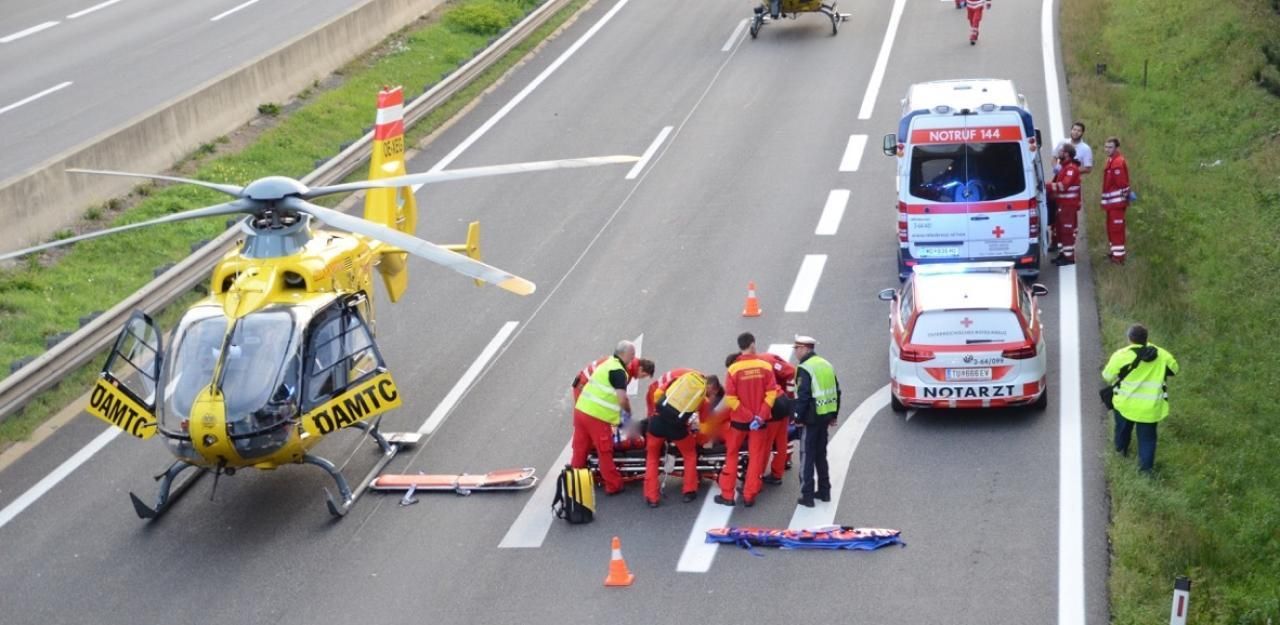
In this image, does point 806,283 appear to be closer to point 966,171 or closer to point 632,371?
point 966,171

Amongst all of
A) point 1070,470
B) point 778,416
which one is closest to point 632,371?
point 778,416

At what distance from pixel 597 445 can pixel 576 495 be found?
2.24 ft

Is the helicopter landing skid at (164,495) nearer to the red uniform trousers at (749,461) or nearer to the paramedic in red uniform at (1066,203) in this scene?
the red uniform trousers at (749,461)

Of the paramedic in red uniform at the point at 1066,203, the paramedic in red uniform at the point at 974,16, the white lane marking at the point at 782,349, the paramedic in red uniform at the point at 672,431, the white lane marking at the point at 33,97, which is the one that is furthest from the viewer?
the paramedic in red uniform at the point at 974,16

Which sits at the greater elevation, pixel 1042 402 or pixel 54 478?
pixel 1042 402

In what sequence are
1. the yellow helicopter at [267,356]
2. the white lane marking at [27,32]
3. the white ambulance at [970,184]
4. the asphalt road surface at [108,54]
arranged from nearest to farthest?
the yellow helicopter at [267,356]
the white ambulance at [970,184]
the asphalt road surface at [108,54]
the white lane marking at [27,32]

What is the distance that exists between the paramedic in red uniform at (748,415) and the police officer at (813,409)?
13.1 inches

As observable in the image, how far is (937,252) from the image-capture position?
812 inches

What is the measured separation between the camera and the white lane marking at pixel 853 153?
2627 cm

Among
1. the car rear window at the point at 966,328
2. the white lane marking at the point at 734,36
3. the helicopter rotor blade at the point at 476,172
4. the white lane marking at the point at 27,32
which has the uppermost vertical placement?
the helicopter rotor blade at the point at 476,172

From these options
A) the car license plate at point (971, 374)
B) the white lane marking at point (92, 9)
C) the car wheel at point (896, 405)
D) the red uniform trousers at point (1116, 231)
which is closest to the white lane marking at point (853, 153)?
the red uniform trousers at point (1116, 231)

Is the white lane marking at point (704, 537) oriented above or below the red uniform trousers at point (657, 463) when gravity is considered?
below

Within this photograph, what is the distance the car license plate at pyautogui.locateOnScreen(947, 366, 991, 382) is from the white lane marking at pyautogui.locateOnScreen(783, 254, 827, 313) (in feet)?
13.7

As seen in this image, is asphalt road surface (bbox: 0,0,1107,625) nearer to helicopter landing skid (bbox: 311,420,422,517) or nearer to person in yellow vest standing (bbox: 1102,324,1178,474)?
helicopter landing skid (bbox: 311,420,422,517)
